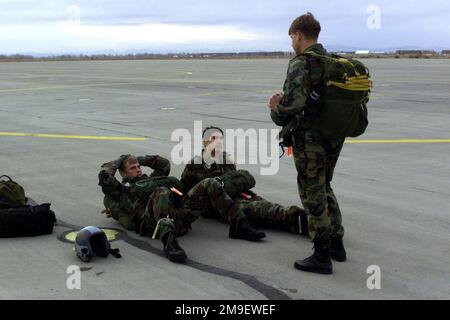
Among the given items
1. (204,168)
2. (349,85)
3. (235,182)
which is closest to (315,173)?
(349,85)

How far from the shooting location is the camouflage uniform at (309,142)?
4.22 meters

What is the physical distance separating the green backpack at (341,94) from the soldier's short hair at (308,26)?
159 mm

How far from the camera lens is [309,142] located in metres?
4.44

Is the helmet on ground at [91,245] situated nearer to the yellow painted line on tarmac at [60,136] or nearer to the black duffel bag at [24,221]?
the black duffel bag at [24,221]

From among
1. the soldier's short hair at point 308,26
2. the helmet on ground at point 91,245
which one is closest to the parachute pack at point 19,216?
the helmet on ground at point 91,245

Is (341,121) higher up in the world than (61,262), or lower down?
higher up

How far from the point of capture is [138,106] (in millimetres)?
Result: 17609

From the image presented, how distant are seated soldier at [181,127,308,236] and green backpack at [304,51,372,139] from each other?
130cm

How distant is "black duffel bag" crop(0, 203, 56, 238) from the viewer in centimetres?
528

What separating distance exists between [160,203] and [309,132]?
155cm

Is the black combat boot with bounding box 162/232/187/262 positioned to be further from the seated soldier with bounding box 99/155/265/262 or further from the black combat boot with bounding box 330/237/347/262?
the black combat boot with bounding box 330/237/347/262
